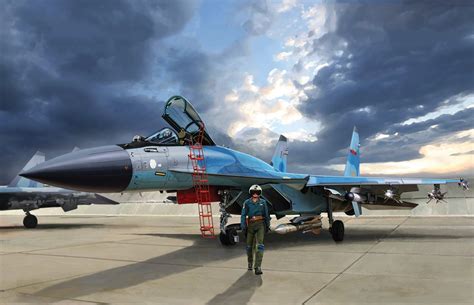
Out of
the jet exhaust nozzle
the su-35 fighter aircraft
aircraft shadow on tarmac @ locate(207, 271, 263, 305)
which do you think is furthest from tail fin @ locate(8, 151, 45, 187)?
aircraft shadow on tarmac @ locate(207, 271, 263, 305)

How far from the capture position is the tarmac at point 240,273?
15.6 feet

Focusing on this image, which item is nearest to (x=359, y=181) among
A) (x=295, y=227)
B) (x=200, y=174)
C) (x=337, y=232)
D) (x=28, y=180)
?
(x=337, y=232)

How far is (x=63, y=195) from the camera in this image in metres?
17.4

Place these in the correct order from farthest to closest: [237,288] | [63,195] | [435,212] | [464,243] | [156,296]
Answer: [435,212] → [63,195] → [464,243] → [237,288] → [156,296]

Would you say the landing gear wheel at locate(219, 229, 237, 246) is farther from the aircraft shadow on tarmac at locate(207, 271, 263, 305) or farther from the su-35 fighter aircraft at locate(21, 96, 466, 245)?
the aircraft shadow on tarmac at locate(207, 271, 263, 305)

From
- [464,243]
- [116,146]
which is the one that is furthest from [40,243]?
[464,243]

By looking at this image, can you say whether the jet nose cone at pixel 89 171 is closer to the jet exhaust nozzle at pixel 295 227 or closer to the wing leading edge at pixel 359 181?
the jet exhaust nozzle at pixel 295 227

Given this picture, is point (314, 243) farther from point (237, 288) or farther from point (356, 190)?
point (237, 288)

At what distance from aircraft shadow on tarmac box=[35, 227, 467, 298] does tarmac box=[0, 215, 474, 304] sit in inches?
0.6

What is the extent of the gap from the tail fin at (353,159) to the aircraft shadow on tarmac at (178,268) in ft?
16.6

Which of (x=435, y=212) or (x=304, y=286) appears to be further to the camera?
(x=435, y=212)

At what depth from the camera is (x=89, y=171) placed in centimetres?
674

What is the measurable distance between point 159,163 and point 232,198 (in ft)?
9.39

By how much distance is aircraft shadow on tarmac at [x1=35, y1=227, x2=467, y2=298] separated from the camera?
515 centimetres
